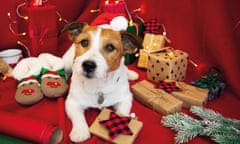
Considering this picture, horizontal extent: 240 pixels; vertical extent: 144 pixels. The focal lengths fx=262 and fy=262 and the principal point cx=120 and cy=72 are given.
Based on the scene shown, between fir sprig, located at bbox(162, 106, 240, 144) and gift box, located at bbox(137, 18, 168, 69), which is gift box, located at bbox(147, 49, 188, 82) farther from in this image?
fir sprig, located at bbox(162, 106, 240, 144)

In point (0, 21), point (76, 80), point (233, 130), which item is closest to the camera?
point (233, 130)

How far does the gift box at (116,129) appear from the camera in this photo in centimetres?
107

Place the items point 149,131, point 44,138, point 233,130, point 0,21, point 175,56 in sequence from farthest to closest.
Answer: point 0,21, point 175,56, point 149,131, point 233,130, point 44,138

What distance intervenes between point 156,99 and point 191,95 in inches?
7.8

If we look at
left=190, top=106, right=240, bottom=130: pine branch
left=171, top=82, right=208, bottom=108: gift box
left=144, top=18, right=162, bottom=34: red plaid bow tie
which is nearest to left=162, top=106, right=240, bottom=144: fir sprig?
left=190, top=106, right=240, bottom=130: pine branch

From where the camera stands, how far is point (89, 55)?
116 centimetres

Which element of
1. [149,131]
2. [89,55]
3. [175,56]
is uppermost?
[89,55]

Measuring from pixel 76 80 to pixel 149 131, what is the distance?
0.45 metres

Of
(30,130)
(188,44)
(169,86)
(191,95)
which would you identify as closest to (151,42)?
(188,44)

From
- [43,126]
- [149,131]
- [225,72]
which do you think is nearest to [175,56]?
[225,72]

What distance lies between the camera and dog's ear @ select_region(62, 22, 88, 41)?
4.25ft

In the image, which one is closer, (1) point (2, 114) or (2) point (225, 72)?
(1) point (2, 114)

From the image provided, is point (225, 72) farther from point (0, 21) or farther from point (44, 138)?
point (0, 21)

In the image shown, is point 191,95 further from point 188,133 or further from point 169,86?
point 188,133
